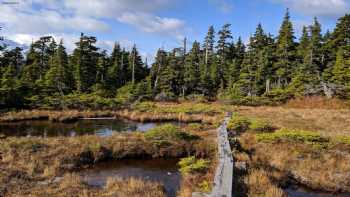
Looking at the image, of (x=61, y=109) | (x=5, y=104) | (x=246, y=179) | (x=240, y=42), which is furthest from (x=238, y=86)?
(x=246, y=179)

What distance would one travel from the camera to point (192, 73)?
53.6m

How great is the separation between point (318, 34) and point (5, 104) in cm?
4255

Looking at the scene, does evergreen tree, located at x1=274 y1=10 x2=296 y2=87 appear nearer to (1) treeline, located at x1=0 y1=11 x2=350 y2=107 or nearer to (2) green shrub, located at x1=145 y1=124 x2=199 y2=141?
(1) treeline, located at x1=0 y1=11 x2=350 y2=107

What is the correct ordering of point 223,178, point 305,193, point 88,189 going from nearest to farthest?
point 223,178 → point 88,189 → point 305,193

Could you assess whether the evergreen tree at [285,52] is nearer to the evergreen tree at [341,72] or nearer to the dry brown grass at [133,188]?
the evergreen tree at [341,72]

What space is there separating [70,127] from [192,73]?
29.3 meters

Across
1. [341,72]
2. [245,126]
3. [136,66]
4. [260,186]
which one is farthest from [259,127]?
[136,66]

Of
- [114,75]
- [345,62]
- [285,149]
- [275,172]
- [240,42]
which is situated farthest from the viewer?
[240,42]

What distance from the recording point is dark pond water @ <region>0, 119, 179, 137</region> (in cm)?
2422

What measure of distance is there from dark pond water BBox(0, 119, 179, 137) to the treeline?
723 cm

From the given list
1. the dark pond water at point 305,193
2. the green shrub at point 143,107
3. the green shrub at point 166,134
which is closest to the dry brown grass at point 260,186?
the dark pond water at point 305,193

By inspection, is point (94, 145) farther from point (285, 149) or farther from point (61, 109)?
point (61, 109)

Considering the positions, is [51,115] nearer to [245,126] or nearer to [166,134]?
[166,134]

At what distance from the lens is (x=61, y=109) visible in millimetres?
36500
